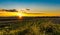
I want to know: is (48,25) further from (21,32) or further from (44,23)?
(21,32)

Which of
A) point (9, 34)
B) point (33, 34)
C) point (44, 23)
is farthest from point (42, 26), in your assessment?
point (9, 34)

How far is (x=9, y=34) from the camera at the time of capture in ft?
36.1

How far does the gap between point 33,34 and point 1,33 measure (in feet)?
4.86

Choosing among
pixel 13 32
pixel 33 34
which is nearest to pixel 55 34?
pixel 33 34

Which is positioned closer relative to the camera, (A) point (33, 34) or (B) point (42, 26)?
(A) point (33, 34)

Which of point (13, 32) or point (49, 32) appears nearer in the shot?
point (13, 32)

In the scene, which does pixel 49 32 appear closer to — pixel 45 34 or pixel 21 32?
pixel 45 34

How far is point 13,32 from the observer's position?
437 inches

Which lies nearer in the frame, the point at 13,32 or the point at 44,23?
the point at 13,32

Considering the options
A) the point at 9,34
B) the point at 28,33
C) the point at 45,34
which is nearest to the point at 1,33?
the point at 9,34

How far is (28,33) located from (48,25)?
1.45 meters

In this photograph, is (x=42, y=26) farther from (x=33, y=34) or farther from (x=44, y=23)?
(x=33, y=34)

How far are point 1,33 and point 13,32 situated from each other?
56 centimetres

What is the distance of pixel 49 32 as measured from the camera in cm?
1188
